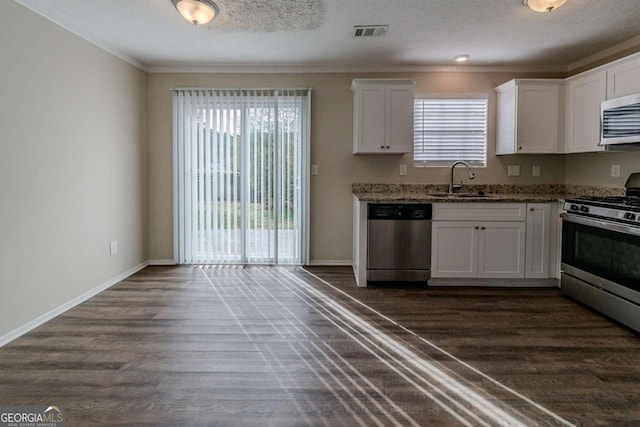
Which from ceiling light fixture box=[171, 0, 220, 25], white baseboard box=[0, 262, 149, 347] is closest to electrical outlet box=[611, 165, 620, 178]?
ceiling light fixture box=[171, 0, 220, 25]

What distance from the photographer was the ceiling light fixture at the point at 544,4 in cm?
289

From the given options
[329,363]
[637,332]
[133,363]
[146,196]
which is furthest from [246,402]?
[146,196]

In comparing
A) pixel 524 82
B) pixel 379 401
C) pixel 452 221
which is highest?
pixel 524 82

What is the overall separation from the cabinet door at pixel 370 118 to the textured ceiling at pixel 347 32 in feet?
1.24

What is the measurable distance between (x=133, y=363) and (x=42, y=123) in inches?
78.9

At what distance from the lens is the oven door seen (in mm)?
3027

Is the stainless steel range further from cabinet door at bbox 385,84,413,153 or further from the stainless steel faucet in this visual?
cabinet door at bbox 385,84,413,153

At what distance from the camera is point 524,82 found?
4.40 meters

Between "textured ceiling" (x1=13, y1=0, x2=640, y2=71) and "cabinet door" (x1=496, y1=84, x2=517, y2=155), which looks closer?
"textured ceiling" (x1=13, y1=0, x2=640, y2=71)

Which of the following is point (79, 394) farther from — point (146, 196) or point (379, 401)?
point (146, 196)

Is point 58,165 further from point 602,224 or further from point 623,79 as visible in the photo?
point 623,79
